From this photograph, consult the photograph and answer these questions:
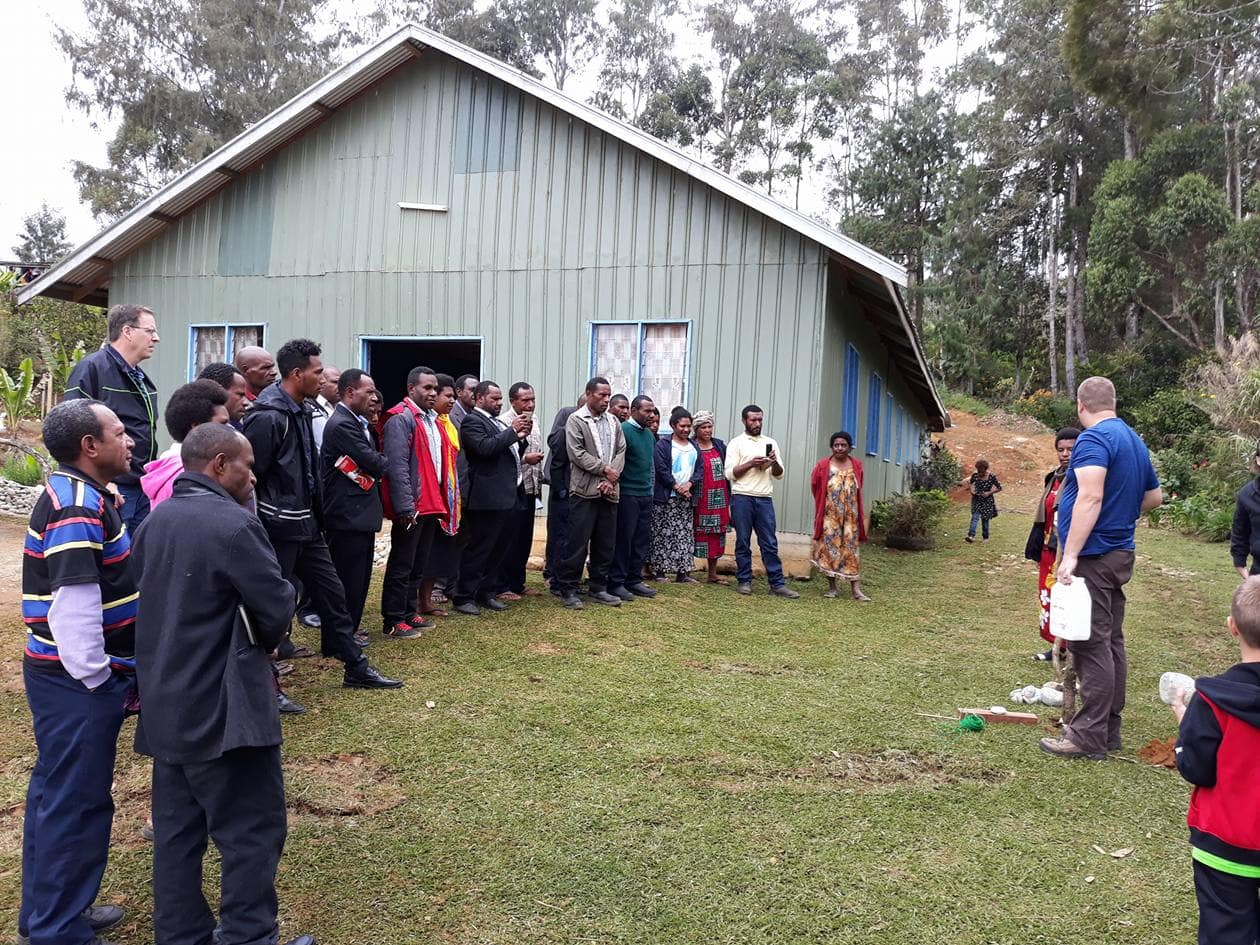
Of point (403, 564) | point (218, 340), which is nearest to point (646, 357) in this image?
point (403, 564)

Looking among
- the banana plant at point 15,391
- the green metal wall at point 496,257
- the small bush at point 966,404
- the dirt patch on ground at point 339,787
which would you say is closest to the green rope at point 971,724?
the dirt patch on ground at point 339,787

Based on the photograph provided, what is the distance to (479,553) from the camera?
7148 millimetres

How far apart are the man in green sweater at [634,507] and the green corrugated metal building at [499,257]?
7.14ft

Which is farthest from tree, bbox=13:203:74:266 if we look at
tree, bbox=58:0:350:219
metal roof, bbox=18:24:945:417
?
metal roof, bbox=18:24:945:417

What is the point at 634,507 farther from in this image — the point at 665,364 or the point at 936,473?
the point at 936,473

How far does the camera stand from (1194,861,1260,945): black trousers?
239 cm

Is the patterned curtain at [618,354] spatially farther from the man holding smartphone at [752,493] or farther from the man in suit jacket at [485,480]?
the man in suit jacket at [485,480]

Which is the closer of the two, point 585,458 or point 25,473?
point 585,458

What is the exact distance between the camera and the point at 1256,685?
8.00 feet

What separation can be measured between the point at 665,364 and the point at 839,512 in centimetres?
283

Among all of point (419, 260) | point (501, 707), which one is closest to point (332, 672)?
point (501, 707)

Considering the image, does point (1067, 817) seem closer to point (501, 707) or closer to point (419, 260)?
point (501, 707)

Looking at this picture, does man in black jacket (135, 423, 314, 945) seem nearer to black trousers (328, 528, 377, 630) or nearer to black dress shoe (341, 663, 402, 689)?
black dress shoe (341, 663, 402, 689)

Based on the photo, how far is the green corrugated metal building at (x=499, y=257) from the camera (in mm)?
9883
